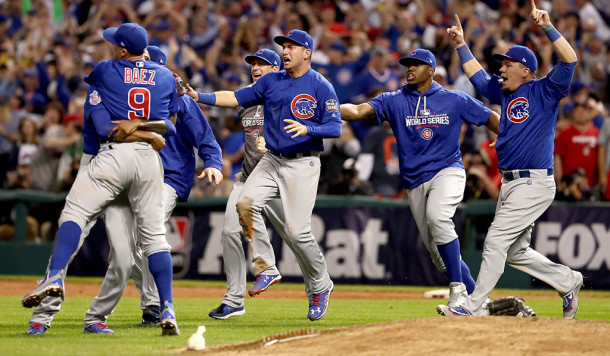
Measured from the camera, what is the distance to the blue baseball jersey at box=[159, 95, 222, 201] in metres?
8.14

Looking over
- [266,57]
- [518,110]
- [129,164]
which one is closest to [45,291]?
[129,164]

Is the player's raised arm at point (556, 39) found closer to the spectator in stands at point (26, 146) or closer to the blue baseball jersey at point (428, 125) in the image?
the blue baseball jersey at point (428, 125)

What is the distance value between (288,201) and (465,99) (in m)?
1.88

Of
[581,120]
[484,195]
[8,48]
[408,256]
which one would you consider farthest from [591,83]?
[8,48]

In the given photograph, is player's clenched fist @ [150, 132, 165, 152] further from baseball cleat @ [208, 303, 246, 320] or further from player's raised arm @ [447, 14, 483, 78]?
player's raised arm @ [447, 14, 483, 78]

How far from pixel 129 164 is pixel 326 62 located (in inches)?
377

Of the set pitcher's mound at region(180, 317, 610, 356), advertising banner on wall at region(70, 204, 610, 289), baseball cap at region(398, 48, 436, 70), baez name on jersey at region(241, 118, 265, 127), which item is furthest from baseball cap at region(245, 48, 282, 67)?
advertising banner on wall at region(70, 204, 610, 289)

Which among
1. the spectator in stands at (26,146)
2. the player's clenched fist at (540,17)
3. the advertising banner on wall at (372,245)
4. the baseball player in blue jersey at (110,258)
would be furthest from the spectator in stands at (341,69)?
the baseball player in blue jersey at (110,258)

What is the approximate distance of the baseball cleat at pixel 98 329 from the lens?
22.7 ft

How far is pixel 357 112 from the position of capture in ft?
28.2

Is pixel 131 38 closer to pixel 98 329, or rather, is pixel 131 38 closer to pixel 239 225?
pixel 98 329

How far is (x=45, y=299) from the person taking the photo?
6.81 m

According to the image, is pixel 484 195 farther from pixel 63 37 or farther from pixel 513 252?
pixel 63 37

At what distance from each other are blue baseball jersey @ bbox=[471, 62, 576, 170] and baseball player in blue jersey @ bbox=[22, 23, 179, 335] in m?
2.87
